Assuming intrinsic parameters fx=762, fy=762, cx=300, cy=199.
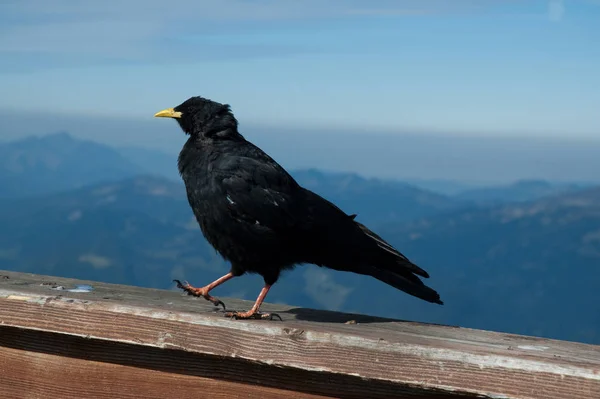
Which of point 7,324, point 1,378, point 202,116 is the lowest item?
point 1,378

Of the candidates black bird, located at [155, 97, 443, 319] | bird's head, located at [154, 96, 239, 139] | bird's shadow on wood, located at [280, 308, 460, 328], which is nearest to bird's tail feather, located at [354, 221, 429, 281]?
black bird, located at [155, 97, 443, 319]

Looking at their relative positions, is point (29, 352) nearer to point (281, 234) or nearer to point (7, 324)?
point (7, 324)

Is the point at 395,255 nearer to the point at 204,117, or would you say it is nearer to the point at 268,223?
the point at 268,223

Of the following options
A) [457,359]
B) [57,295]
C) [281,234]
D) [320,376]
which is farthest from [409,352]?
[281,234]

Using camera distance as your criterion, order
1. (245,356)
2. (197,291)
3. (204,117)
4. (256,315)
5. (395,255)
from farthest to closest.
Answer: (204,117), (395,255), (197,291), (256,315), (245,356)

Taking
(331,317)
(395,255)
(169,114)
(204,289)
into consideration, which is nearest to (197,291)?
(204,289)

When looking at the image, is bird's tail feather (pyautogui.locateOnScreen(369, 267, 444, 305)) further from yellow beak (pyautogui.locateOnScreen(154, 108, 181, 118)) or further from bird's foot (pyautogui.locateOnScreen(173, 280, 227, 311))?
yellow beak (pyautogui.locateOnScreen(154, 108, 181, 118))
